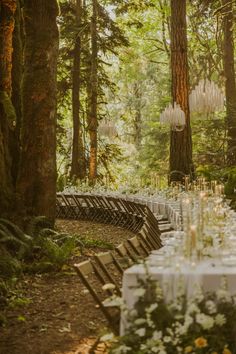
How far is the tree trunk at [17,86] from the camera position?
11.4 m

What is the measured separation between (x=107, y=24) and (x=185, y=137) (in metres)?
8.03

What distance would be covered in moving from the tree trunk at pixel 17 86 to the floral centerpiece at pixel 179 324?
7.43 m

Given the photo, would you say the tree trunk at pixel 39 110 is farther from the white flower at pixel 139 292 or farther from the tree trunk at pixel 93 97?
the tree trunk at pixel 93 97

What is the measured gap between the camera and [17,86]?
12.3 meters

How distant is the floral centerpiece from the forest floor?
0.50 meters

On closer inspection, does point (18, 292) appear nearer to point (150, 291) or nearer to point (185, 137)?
point (150, 291)

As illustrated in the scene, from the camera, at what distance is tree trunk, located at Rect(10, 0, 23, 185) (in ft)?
37.6

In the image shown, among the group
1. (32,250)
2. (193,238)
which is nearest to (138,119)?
(32,250)

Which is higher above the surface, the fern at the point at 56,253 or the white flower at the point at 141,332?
the white flower at the point at 141,332

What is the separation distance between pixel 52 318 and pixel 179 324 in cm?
299

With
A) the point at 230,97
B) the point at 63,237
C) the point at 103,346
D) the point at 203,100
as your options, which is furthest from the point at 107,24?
the point at 103,346

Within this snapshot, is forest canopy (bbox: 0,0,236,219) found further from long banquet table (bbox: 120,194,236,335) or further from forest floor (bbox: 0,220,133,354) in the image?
long banquet table (bbox: 120,194,236,335)

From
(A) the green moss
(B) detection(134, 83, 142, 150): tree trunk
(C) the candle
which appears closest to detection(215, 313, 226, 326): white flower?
(C) the candle

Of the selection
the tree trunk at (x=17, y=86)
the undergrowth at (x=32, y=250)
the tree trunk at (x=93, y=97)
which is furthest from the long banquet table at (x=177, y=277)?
the tree trunk at (x=93, y=97)
